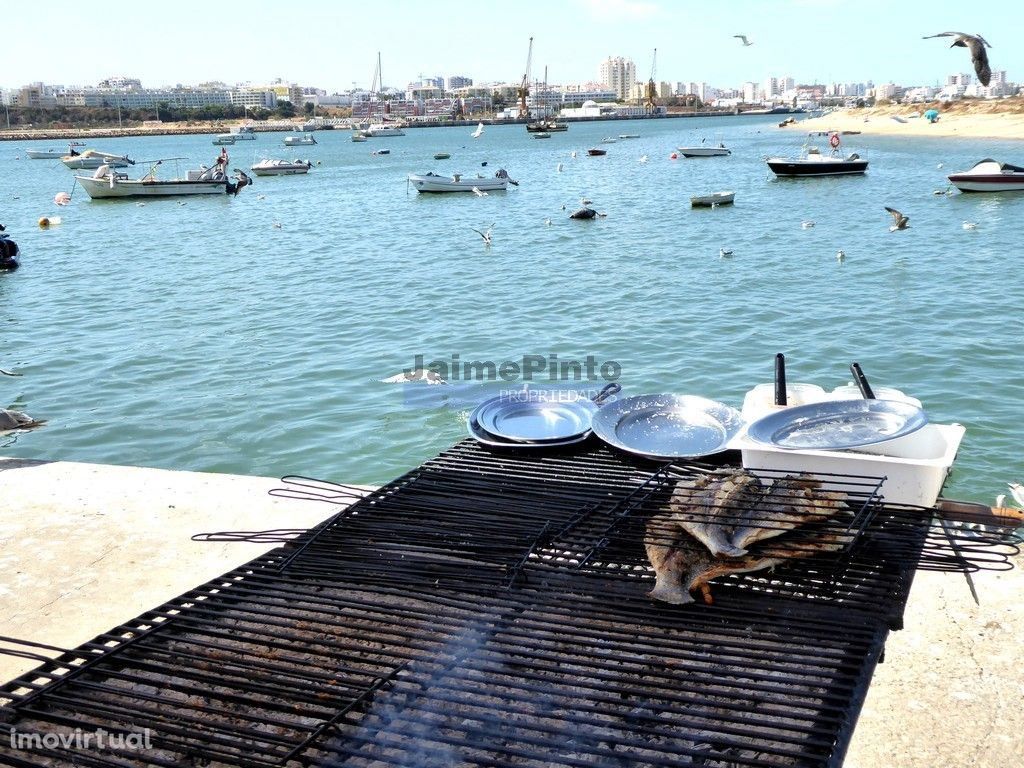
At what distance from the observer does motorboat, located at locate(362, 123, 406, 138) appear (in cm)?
16234

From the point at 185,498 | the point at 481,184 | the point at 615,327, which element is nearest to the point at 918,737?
the point at 185,498

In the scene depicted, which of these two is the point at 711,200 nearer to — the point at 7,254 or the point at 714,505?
the point at 7,254

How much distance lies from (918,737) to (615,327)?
14170 millimetres

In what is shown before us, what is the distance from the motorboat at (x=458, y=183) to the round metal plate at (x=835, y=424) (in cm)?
4514

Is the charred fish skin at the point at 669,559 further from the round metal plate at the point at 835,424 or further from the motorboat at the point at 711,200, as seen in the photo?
the motorboat at the point at 711,200

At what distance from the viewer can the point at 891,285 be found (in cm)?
2148

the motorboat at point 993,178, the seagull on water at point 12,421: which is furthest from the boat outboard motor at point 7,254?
the motorboat at point 993,178

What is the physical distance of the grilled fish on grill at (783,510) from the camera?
375 centimetres

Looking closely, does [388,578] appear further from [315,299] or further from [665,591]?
[315,299]

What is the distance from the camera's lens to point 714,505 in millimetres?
3922

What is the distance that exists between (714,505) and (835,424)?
1286 mm

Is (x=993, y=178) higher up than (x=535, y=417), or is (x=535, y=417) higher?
(x=993, y=178)

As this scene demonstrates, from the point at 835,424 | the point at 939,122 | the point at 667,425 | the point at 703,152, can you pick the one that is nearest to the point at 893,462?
the point at 835,424

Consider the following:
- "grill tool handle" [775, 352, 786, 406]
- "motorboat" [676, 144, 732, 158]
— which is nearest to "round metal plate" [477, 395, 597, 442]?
"grill tool handle" [775, 352, 786, 406]
